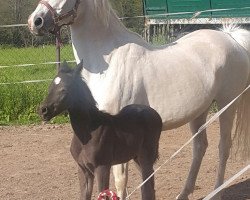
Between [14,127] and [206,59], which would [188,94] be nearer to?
[206,59]

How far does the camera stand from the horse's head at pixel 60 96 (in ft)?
10.6

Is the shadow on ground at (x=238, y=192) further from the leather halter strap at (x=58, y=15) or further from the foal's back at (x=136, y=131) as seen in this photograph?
the leather halter strap at (x=58, y=15)

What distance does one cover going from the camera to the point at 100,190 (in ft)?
11.2

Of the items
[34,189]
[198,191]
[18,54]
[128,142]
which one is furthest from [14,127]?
[18,54]

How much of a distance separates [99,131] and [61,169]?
2902mm

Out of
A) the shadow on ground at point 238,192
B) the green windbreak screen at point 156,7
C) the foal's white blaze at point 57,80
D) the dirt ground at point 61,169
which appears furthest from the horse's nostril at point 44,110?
the green windbreak screen at point 156,7

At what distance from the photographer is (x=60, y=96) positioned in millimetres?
3229

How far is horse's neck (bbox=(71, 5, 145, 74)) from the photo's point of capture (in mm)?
4148

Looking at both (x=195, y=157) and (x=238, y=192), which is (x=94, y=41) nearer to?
(x=195, y=157)

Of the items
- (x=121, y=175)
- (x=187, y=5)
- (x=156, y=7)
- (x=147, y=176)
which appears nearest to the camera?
(x=147, y=176)

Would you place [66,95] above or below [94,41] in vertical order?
below

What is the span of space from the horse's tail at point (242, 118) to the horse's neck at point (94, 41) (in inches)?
60.8

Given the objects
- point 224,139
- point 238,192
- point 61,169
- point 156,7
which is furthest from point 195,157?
point 156,7

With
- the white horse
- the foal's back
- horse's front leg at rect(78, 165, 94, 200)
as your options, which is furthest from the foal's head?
the white horse
